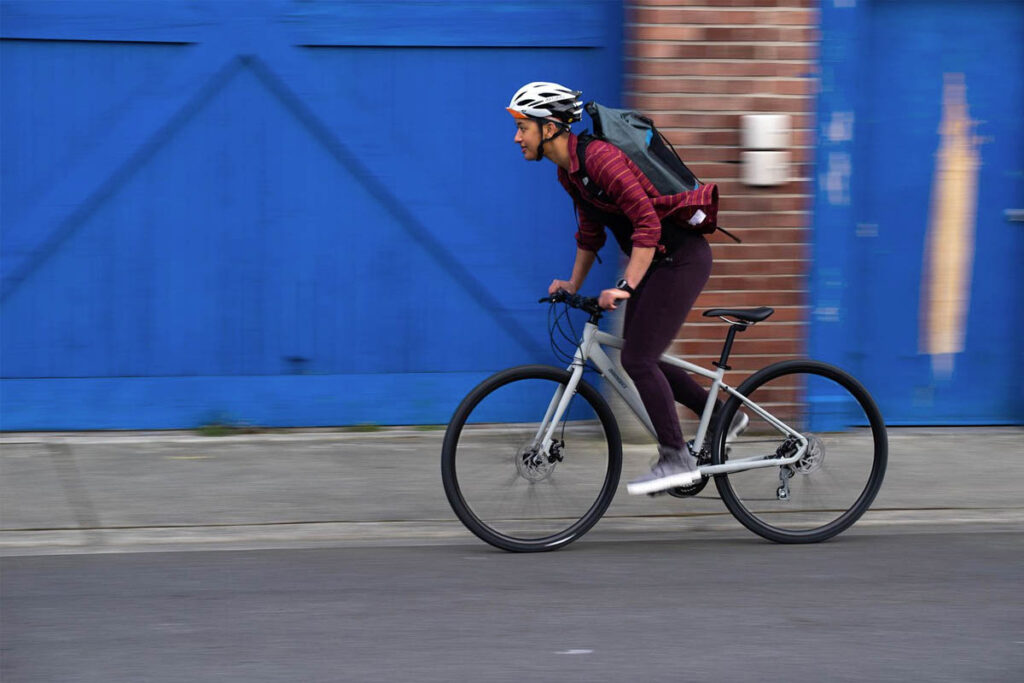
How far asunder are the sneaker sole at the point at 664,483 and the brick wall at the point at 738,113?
5.97ft

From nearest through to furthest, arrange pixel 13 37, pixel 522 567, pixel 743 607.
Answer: pixel 743 607, pixel 522 567, pixel 13 37

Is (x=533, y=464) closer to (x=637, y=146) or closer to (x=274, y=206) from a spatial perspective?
(x=637, y=146)

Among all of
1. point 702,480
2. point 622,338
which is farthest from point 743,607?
point 622,338

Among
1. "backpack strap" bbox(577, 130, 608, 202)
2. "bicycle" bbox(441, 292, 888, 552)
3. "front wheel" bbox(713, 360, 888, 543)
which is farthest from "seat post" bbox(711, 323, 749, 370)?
"backpack strap" bbox(577, 130, 608, 202)

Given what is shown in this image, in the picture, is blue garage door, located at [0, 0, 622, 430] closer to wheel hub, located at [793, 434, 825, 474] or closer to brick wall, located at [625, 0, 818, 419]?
brick wall, located at [625, 0, 818, 419]

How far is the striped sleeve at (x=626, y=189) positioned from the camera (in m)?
5.10

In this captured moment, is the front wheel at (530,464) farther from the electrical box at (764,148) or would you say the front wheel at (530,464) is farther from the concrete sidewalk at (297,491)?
the electrical box at (764,148)

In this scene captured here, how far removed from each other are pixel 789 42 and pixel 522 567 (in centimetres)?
350

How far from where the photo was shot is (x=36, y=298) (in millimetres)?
7211

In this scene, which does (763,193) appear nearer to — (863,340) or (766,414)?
(863,340)

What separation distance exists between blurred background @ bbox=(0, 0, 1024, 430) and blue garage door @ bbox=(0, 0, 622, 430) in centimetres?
1

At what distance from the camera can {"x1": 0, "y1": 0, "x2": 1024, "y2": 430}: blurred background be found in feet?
23.4

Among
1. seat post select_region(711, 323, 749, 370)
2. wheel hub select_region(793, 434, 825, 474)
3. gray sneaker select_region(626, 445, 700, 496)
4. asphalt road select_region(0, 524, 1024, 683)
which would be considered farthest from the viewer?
wheel hub select_region(793, 434, 825, 474)

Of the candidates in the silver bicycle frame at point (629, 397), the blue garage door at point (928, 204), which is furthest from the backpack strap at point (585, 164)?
the blue garage door at point (928, 204)
